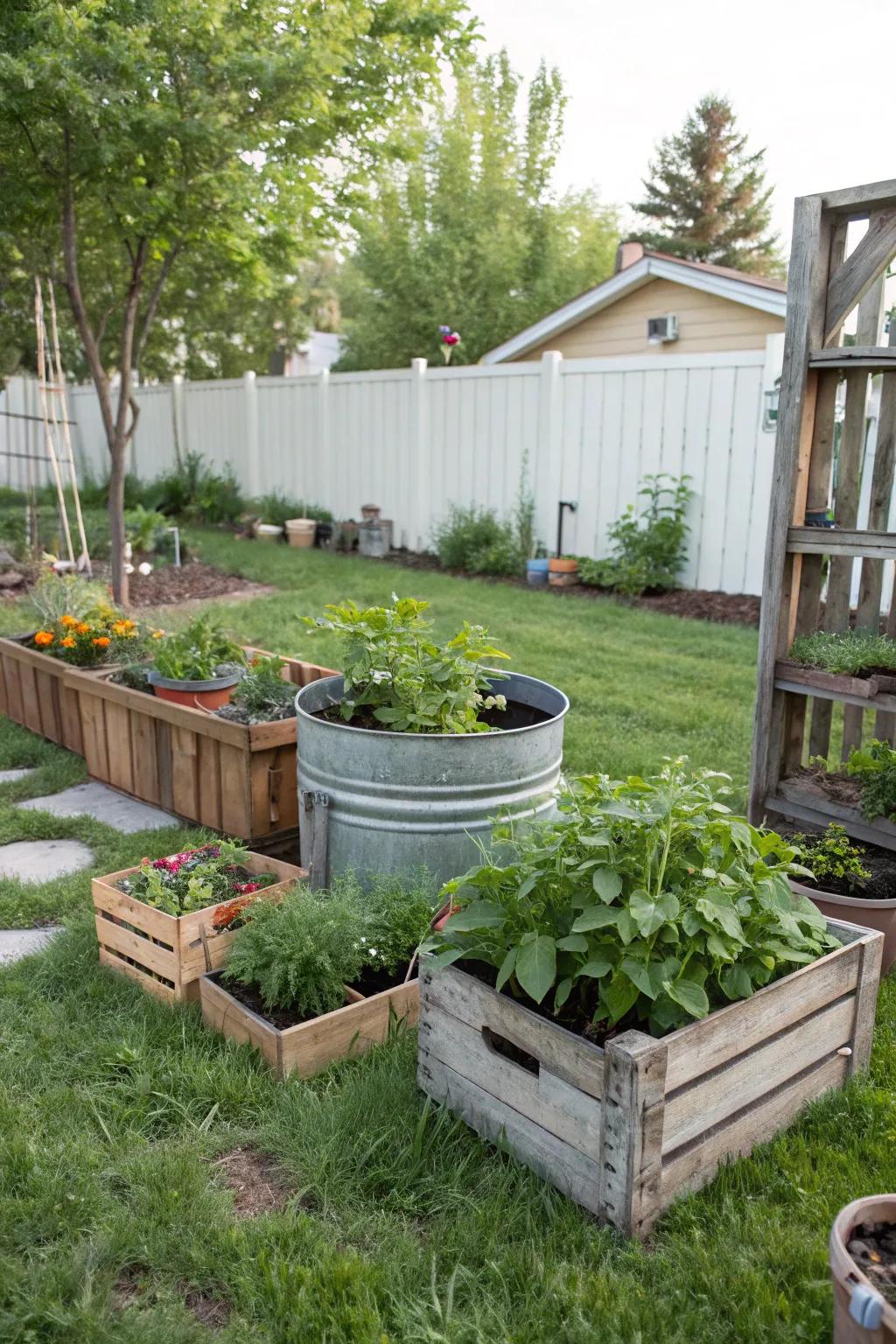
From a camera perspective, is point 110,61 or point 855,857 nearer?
point 855,857

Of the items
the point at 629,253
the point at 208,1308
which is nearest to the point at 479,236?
the point at 629,253

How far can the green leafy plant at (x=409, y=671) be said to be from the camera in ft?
10.5

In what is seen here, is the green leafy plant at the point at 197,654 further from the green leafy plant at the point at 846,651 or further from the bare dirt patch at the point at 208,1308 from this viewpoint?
the bare dirt patch at the point at 208,1308

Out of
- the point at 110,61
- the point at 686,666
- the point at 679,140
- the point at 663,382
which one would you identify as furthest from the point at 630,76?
the point at 679,140

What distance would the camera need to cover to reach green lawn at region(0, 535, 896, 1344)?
1.81m

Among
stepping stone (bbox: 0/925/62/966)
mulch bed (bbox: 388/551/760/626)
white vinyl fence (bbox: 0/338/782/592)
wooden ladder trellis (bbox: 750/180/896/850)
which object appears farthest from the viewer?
white vinyl fence (bbox: 0/338/782/592)

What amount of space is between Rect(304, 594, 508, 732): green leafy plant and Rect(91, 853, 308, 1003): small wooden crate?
0.63 metres

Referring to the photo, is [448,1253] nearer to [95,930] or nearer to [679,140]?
[95,930]

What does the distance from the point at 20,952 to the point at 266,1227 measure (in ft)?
5.08

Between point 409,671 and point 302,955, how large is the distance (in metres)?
1.00

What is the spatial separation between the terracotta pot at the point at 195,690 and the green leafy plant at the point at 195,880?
1.16 metres

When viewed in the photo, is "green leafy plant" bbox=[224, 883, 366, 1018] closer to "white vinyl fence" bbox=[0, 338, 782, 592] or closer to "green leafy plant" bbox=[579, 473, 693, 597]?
"green leafy plant" bbox=[579, 473, 693, 597]

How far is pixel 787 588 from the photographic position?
3691 mm

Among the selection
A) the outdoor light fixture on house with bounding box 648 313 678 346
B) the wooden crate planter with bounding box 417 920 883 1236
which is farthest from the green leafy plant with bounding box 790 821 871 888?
the outdoor light fixture on house with bounding box 648 313 678 346
